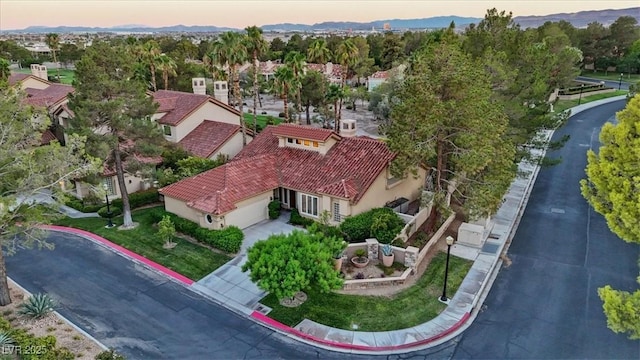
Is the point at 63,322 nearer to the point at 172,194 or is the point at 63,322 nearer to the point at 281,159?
the point at 172,194

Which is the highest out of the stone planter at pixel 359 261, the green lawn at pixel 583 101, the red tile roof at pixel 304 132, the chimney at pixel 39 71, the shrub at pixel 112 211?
the chimney at pixel 39 71

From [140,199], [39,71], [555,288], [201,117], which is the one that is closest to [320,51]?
[201,117]

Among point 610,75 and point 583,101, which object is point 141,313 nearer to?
point 583,101

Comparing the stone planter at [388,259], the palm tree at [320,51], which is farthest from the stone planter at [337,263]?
the palm tree at [320,51]

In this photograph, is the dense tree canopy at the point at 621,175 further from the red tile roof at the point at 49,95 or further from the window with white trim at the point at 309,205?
the red tile roof at the point at 49,95

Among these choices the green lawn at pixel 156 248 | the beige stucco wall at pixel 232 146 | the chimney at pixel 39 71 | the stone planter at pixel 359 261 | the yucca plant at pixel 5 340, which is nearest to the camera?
the yucca plant at pixel 5 340

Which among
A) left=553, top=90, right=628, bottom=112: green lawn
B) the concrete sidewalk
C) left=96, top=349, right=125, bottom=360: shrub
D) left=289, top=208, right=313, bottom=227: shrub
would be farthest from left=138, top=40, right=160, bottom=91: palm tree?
left=553, top=90, right=628, bottom=112: green lawn
